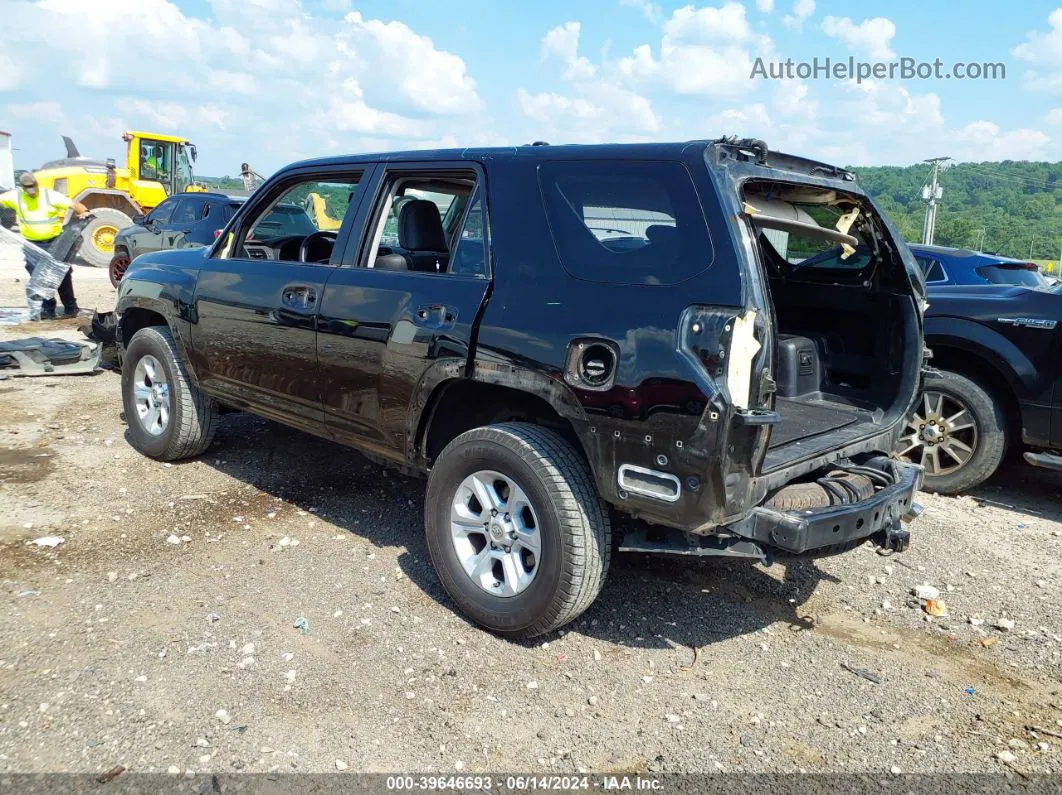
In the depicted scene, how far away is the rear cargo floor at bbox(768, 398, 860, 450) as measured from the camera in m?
3.56

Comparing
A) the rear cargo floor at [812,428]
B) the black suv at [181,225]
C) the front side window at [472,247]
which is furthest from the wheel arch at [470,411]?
the black suv at [181,225]

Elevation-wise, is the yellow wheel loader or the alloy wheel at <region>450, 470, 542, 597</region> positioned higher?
the yellow wheel loader

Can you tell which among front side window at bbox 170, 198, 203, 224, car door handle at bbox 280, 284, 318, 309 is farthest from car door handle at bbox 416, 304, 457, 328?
front side window at bbox 170, 198, 203, 224

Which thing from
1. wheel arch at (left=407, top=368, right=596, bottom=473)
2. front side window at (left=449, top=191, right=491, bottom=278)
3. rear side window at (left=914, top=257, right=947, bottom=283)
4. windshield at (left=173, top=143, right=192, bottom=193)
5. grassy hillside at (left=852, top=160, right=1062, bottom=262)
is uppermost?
grassy hillside at (left=852, top=160, right=1062, bottom=262)

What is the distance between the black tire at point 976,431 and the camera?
5.22 m

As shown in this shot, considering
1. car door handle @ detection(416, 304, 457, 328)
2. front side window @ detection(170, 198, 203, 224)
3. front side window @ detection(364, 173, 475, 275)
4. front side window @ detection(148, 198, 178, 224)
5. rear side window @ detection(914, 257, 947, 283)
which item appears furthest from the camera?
front side window @ detection(148, 198, 178, 224)

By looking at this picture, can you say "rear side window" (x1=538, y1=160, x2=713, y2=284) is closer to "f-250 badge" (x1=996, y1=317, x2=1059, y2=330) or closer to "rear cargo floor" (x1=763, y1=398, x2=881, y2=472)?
"rear cargo floor" (x1=763, y1=398, x2=881, y2=472)

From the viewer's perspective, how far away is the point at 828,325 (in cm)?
441

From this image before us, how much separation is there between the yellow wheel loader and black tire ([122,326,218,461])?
15.0 metres

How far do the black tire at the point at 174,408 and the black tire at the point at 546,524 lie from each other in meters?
2.48

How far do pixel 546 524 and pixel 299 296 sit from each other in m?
1.89

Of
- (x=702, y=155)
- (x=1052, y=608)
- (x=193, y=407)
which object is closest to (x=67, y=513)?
(x=193, y=407)

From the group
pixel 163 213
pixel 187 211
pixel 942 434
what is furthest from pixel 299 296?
pixel 163 213

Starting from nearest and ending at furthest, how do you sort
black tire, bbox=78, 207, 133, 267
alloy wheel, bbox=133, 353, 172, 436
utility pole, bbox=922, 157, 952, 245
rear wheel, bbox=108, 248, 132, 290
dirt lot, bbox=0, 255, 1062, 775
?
dirt lot, bbox=0, 255, 1062, 775, alloy wheel, bbox=133, 353, 172, 436, rear wheel, bbox=108, 248, 132, 290, black tire, bbox=78, 207, 133, 267, utility pole, bbox=922, 157, 952, 245
